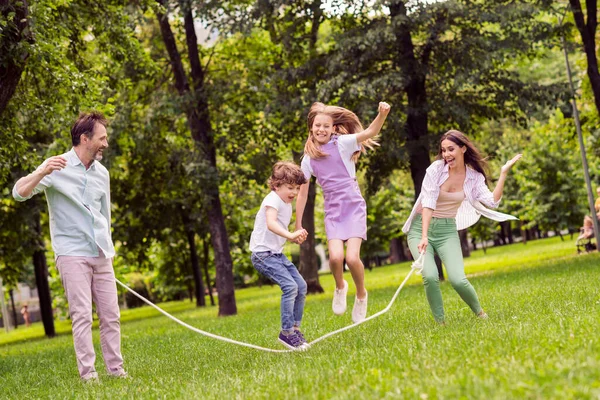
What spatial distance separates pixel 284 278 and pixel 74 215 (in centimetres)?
213

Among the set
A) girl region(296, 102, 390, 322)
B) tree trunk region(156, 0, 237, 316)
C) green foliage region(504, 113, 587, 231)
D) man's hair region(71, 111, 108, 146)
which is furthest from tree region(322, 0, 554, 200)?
green foliage region(504, 113, 587, 231)

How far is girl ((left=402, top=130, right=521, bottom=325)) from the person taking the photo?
8.62 meters

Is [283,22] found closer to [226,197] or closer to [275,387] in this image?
[226,197]

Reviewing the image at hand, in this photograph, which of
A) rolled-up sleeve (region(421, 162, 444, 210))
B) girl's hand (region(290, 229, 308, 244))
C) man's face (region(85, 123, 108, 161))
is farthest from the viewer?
rolled-up sleeve (region(421, 162, 444, 210))

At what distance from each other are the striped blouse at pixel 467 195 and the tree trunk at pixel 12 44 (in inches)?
228

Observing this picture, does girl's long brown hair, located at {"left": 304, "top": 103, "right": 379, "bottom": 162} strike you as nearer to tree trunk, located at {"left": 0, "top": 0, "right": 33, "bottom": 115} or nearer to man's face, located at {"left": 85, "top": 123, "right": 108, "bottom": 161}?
man's face, located at {"left": 85, "top": 123, "right": 108, "bottom": 161}

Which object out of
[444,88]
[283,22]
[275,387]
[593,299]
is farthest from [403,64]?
[275,387]

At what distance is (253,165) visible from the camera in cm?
2330

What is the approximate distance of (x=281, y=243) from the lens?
8.38 m

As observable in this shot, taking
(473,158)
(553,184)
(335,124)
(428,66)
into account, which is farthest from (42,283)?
(553,184)

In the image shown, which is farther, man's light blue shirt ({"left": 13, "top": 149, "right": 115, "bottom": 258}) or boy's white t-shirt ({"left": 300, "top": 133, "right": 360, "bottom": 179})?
boy's white t-shirt ({"left": 300, "top": 133, "right": 360, "bottom": 179})

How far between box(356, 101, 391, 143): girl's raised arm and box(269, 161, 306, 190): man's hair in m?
0.76

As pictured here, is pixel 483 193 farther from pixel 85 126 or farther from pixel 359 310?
pixel 85 126

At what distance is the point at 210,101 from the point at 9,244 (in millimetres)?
8508
